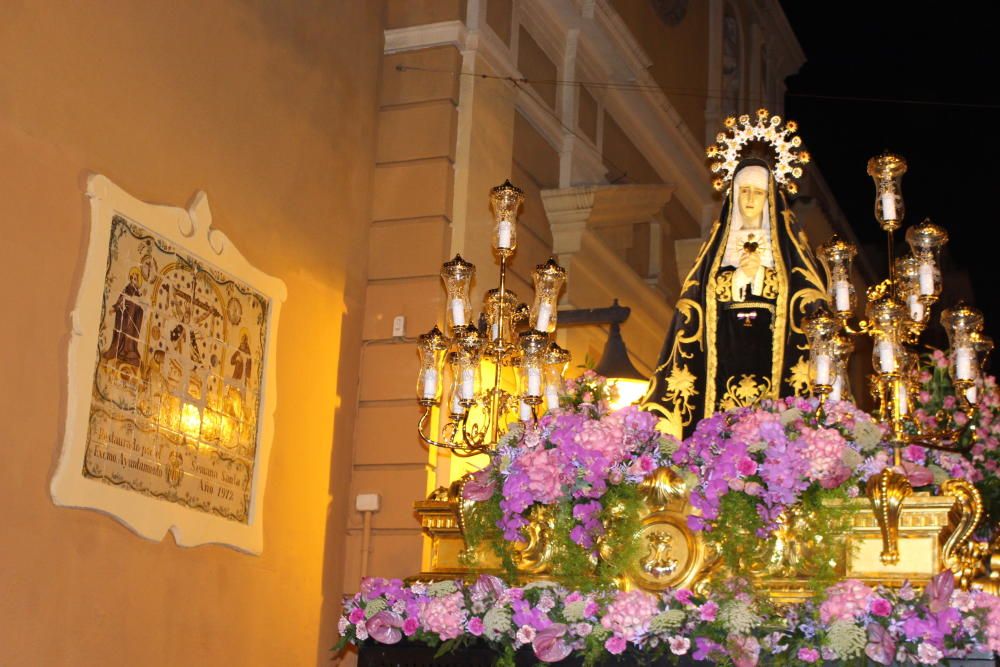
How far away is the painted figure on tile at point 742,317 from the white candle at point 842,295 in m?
0.56

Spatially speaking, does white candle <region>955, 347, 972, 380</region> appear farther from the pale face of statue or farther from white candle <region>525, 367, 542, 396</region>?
white candle <region>525, 367, 542, 396</region>

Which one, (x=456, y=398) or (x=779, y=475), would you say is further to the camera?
(x=456, y=398)

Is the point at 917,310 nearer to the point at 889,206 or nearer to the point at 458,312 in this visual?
the point at 889,206

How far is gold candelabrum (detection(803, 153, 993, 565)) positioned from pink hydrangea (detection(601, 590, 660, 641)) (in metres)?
0.86

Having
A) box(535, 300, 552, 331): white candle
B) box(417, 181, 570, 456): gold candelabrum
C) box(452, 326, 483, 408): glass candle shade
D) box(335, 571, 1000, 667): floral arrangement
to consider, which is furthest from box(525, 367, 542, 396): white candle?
box(335, 571, 1000, 667): floral arrangement

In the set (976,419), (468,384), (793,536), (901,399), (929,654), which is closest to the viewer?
(929,654)

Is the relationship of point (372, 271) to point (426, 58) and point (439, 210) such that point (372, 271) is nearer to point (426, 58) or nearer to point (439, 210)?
point (439, 210)

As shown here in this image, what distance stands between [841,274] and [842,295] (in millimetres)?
97

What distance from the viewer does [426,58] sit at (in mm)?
7875

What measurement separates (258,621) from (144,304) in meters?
1.62

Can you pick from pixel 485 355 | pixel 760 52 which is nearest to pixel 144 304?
pixel 485 355

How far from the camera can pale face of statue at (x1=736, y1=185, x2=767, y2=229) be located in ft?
18.9

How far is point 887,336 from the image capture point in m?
4.53

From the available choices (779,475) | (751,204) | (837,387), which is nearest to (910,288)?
(837,387)
